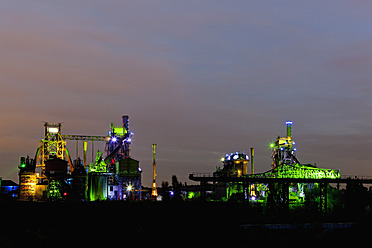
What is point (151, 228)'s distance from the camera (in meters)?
Answer: 49.0

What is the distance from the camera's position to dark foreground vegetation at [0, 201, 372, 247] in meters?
44.5

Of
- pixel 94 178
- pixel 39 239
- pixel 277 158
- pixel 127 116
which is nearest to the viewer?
pixel 39 239

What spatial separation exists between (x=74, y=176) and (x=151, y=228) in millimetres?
53752

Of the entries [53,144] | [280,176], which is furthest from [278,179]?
[53,144]

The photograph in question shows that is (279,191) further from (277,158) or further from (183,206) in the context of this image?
(277,158)

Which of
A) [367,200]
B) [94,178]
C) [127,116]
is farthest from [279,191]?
[127,116]

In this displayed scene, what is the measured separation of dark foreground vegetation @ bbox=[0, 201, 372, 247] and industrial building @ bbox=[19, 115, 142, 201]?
92.8 feet

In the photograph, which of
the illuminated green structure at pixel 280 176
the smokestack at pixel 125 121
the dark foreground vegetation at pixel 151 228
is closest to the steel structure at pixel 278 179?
the illuminated green structure at pixel 280 176

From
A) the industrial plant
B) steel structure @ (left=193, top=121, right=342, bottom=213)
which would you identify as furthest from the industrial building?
steel structure @ (left=193, top=121, right=342, bottom=213)

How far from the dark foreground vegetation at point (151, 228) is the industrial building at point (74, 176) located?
2829 cm

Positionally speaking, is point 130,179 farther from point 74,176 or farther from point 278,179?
point 278,179

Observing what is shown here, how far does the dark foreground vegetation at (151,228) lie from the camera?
44.5 meters

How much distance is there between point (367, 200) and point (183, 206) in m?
32.3

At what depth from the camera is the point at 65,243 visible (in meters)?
43.1
